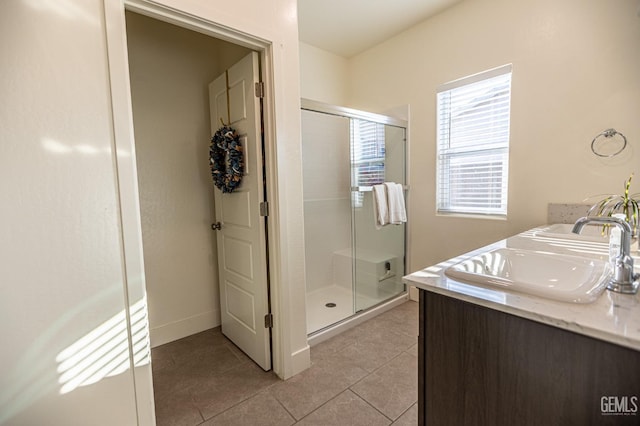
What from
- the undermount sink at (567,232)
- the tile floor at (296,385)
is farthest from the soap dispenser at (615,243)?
the tile floor at (296,385)

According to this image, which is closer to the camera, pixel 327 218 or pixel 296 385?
pixel 296 385

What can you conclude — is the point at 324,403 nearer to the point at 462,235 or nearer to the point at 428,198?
the point at 462,235

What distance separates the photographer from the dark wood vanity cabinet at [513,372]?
70 cm

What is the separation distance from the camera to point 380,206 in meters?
2.65

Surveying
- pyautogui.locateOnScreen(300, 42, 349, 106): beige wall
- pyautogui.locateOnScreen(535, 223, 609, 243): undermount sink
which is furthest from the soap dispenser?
pyautogui.locateOnScreen(300, 42, 349, 106): beige wall

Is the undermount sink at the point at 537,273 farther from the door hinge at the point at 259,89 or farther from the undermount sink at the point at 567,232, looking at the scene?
A: the door hinge at the point at 259,89

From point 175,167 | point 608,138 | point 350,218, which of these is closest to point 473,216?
point 608,138

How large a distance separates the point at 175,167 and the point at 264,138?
3.22 feet

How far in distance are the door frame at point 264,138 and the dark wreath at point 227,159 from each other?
245 mm

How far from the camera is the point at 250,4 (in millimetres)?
1596

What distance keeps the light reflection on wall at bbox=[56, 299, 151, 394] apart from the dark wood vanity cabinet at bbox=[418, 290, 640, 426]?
120 centimetres

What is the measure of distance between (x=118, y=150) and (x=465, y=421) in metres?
1.65

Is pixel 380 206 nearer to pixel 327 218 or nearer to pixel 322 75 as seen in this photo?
pixel 327 218

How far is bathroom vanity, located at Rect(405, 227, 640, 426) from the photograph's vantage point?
698 millimetres
